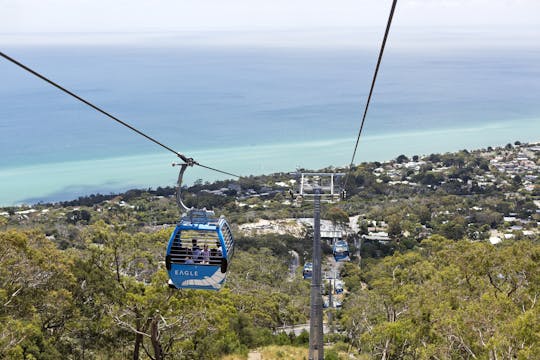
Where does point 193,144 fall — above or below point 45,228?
above

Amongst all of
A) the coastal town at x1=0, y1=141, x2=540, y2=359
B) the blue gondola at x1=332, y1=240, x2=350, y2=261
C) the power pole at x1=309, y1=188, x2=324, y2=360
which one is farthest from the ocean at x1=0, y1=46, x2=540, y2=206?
the power pole at x1=309, y1=188, x2=324, y2=360

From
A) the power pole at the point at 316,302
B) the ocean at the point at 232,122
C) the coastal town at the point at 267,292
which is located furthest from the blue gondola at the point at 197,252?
the ocean at the point at 232,122

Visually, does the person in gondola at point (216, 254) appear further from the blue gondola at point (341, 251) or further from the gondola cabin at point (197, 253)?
the blue gondola at point (341, 251)

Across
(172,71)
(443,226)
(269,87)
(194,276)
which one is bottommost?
(443,226)

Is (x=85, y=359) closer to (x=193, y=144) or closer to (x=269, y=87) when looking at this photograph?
(x=193, y=144)

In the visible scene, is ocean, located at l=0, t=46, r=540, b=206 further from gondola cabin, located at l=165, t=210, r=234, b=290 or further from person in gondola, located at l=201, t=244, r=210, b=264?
person in gondola, located at l=201, t=244, r=210, b=264

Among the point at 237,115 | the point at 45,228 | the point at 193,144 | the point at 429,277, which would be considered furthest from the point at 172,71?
the point at 429,277
